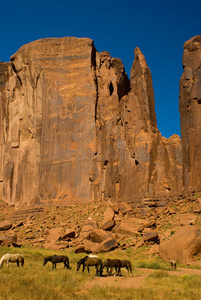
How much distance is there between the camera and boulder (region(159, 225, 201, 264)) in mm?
22428

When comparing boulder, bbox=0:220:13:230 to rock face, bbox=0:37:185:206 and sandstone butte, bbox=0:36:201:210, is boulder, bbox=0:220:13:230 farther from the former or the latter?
rock face, bbox=0:37:185:206

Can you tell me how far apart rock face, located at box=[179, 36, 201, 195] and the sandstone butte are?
9 cm

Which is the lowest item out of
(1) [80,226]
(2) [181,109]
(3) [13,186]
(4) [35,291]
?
(4) [35,291]

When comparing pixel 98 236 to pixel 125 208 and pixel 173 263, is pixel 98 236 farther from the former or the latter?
pixel 173 263

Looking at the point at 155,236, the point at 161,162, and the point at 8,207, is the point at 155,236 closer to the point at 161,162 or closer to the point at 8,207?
A: the point at 161,162

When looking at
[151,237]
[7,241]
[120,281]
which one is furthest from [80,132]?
[120,281]

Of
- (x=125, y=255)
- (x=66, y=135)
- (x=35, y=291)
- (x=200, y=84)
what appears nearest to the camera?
(x=35, y=291)

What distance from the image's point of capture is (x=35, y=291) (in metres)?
12.6

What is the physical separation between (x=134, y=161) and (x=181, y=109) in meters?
7.72

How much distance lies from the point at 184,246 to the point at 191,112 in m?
16.1

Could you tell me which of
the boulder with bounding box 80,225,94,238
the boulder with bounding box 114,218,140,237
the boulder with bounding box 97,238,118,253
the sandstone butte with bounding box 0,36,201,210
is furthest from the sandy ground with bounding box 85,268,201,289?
the boulder with bounding box 80,225,94,238

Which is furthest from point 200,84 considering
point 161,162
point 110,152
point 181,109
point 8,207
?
point 8,207

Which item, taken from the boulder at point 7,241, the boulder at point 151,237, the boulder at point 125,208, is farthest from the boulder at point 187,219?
the boulder at point 7,241

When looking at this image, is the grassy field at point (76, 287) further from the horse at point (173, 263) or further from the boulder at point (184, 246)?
the boulder at point (184, 246)
